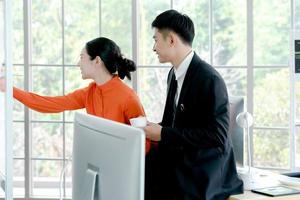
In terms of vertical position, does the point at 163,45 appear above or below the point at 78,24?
below

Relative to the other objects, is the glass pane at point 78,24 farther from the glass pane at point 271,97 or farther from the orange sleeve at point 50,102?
the glass pane at point 271,97

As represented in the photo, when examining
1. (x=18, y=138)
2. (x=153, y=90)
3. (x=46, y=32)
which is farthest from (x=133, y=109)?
(x=18, y=138)

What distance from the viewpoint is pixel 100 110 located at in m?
3.46

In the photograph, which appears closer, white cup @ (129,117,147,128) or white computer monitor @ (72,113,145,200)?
→ white computer monitor @ (72,113,145,200)

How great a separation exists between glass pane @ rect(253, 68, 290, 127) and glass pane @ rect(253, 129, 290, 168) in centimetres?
7

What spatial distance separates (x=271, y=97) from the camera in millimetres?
4684

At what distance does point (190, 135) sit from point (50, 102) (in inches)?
68.5

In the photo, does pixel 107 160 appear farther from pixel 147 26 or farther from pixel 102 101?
pixel 147 26

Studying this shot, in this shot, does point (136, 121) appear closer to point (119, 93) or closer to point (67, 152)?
point (119, 93)

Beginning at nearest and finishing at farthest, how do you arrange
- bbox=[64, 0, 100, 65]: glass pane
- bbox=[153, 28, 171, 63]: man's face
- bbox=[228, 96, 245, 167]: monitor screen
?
bbox=[153, 28, 171, 63]: man's face
bbox=[228, 96, 245, 167]: monitor screen
bbox=[64, 0, 100, 65]: glass pane

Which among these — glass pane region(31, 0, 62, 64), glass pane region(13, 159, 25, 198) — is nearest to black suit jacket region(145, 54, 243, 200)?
glass pane region(31, 0, 62, 64)

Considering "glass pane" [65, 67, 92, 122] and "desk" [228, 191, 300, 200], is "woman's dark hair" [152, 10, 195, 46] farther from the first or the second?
"glass pane" [65, 67, 92, 122]

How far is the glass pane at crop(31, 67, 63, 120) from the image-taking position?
16.2 feet

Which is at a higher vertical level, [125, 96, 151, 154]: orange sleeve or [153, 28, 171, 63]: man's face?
[153, 28, 171, 63]: man's face
